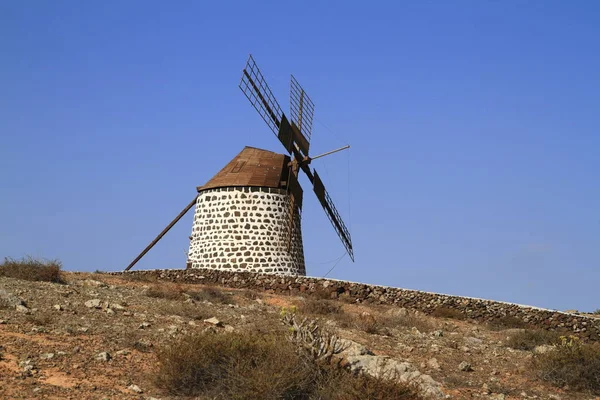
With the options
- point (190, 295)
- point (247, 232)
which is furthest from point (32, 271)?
point (247, 232)


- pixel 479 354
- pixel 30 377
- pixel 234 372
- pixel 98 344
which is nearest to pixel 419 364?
pixel 479 354

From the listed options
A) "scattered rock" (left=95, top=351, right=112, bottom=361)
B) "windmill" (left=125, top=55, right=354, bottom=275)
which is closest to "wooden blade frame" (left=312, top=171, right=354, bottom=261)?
"windmill" (left=125, top=55, right=354, bottom=275)

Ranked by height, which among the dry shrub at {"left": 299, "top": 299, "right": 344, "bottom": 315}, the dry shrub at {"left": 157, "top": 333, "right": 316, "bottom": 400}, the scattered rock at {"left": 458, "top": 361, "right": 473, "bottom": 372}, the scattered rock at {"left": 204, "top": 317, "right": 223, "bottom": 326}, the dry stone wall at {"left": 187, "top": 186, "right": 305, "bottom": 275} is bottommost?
the dry shrub at {"left": 157, "top": 333, "right": 316, "bottom": 400}

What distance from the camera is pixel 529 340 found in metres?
15.0

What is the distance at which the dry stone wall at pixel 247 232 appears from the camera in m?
25.0

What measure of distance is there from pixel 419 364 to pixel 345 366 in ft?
8.46

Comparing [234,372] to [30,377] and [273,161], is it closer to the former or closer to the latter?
[30,377]

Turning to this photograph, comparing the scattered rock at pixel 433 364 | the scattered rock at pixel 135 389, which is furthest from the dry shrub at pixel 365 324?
the scattered rock at pixel 135 389

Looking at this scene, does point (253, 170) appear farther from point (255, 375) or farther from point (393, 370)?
point (255, 375)

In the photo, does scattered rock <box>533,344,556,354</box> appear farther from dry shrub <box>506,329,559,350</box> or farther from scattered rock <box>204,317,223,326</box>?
scattered rock <box>204,317,223,326</box>

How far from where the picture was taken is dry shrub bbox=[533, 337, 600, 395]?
443 inches

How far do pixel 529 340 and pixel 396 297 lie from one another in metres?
6.86

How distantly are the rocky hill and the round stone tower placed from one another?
7.46 meters

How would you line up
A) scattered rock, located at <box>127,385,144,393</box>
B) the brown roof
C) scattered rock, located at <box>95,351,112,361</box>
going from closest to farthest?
1. scattered rock, located at <box>127,385,144,393</box>
2. scattered rock, located at <box>95,351,112,361</box>
3. the brown roof
